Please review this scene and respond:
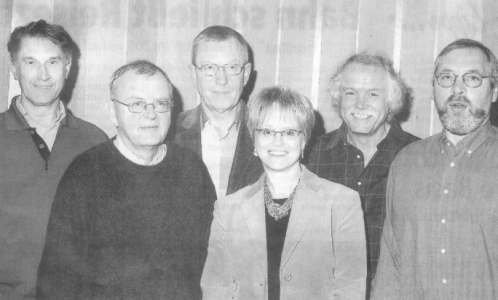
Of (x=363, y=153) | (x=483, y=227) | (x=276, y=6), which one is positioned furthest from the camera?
(x=276, y=6)

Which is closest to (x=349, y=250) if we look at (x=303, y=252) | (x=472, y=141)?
(x=303, y=252)

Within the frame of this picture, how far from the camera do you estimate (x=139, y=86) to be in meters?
1.63

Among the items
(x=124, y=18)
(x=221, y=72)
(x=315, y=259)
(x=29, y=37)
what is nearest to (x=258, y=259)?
(x=315, y=259)

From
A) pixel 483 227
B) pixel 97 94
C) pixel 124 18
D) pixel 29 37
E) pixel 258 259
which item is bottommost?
pixel 258 259

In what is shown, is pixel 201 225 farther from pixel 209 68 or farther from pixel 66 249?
pixel 209 68

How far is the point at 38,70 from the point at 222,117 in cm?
67

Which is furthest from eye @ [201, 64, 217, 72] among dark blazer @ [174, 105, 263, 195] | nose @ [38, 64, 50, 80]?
nose @ [38, 64, 50, 80]

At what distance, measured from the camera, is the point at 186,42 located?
237 centimetres

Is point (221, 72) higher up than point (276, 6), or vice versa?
point (276, 6)

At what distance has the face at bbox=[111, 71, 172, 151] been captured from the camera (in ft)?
5.32

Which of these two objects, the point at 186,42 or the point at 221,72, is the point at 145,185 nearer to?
the point at 221,72

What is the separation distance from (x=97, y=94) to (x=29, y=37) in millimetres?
511

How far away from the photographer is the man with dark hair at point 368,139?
1861 millimetres

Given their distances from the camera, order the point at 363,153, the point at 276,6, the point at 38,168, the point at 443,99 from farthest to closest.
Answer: the point at 276,6, the point at 363,153, the point at 38,168, the point at 443,99
